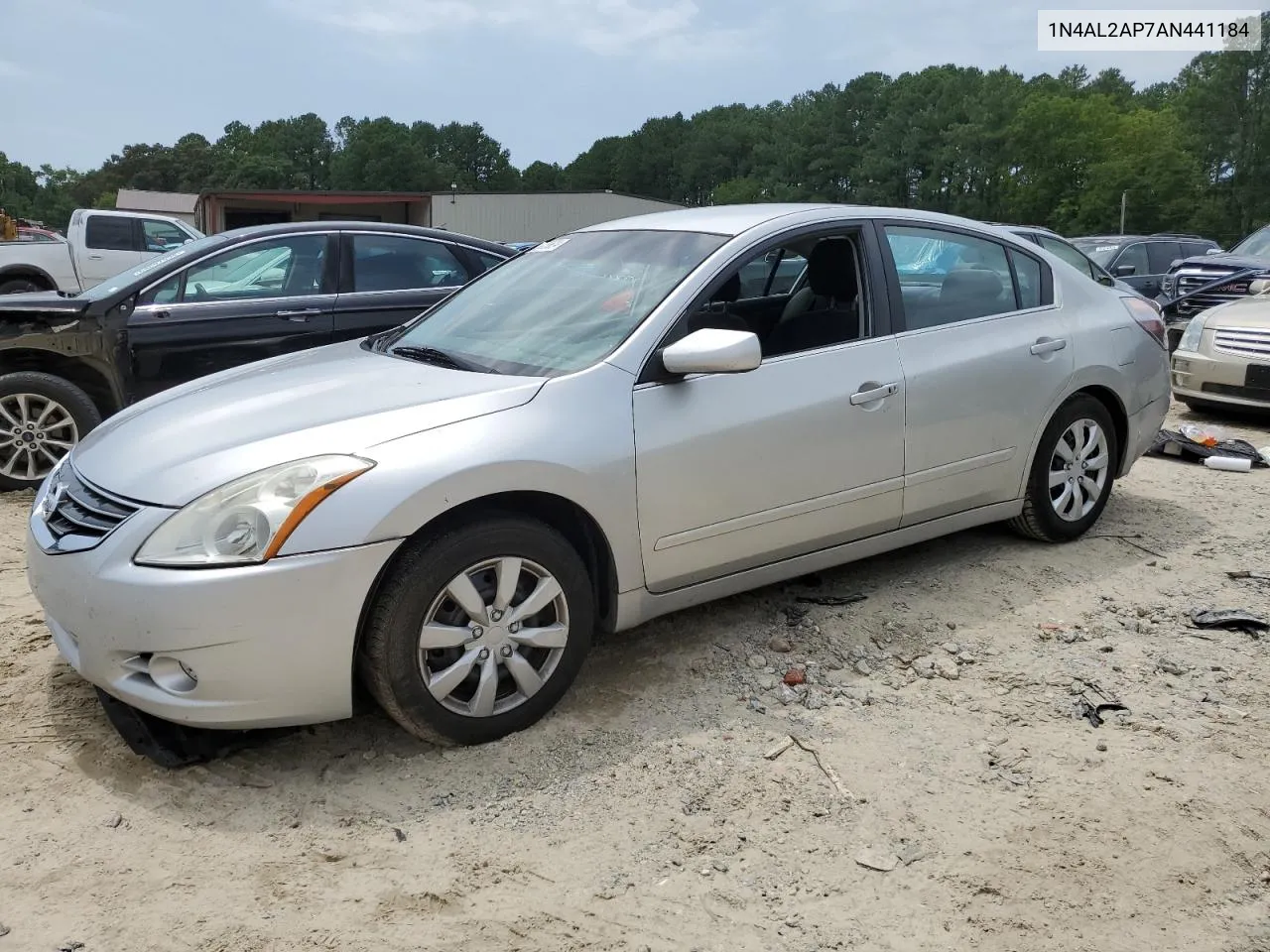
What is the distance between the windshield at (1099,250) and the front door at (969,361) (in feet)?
38.0

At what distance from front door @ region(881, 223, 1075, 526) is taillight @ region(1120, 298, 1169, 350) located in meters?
0.64

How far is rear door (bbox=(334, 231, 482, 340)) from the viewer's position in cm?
679

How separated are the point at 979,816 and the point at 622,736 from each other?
42.8 inches

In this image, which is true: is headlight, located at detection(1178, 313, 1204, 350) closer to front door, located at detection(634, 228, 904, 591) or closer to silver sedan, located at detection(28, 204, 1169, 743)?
silver sedan, located at detection(28, 204, 1169, 743)

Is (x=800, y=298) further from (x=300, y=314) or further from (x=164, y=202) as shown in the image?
(x=164, y=202)

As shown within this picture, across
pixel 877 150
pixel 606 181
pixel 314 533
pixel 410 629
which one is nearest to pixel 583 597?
pixel 410 629

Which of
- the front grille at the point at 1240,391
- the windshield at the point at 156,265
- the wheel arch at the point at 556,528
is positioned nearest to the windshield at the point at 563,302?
the wheel arch at the point at 556,528

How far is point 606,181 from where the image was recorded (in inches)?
5310

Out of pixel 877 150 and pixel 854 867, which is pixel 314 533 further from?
pixel 877 150

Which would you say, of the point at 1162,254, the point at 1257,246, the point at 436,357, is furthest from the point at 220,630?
the point at 1162,254

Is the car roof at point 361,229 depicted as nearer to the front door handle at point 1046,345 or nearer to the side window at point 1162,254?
the front door handle at point 1046,345

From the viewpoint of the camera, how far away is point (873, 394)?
4.07 meters

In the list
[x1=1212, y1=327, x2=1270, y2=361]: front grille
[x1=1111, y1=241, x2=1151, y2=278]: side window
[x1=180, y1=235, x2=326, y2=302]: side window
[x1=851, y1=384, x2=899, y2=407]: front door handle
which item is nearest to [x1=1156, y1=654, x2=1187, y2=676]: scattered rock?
[x1=851, y1=384, x2=899, y2=407]: front door handle

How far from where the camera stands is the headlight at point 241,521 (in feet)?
9.46
